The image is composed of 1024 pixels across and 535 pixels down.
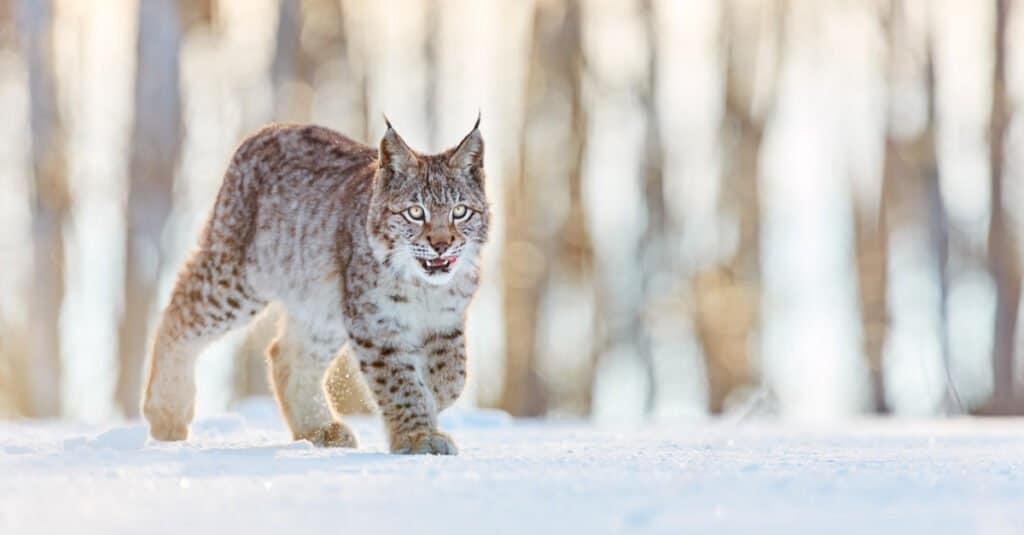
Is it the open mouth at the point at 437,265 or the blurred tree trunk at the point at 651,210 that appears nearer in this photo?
the open mouth at the point at 437,265

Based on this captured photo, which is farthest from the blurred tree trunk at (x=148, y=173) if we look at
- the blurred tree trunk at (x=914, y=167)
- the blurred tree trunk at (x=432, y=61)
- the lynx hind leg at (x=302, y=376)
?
the lynx hind leg at (x=302, y=376)

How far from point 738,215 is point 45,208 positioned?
8.82 m

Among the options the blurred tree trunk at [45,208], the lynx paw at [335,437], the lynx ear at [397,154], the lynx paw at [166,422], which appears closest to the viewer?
the lynx ear at [397,154]

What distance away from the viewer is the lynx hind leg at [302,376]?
22.8 ft

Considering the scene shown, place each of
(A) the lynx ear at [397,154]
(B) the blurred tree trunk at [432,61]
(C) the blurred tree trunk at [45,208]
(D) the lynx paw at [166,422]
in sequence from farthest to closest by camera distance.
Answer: (B) the blurred tree trunk at [432,61] → (C) the blurred tree trunk at [45,208] → (D) the lynx paw at [166,422] → (A) the lynx ear at [397,154]

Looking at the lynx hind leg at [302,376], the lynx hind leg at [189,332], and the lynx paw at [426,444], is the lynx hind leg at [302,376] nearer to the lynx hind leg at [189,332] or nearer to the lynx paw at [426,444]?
the lynx hind leg at [189,332]

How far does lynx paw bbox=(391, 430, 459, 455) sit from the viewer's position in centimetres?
553

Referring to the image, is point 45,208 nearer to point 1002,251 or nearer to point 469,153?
point 1002,251

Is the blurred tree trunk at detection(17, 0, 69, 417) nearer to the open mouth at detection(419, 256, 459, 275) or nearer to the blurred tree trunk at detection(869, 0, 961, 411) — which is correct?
the blurred tree trunk at detection(869, 0, 961, 411)

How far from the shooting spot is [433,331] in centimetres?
615

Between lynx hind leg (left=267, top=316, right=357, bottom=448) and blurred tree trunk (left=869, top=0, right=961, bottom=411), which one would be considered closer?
lynx hind leg (left=267, top=316, right=357, bottom=448)

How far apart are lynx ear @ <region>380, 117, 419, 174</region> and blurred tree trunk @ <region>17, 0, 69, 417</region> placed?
12.2 m

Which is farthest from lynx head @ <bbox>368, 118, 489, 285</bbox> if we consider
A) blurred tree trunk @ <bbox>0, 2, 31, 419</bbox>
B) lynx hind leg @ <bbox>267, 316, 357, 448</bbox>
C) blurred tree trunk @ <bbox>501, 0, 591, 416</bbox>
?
blurred tree trunk @ <bbox>501, 0, 591, 416</bbox>

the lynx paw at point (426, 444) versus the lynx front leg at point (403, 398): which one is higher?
the lynx front leg at point (403, 398)
